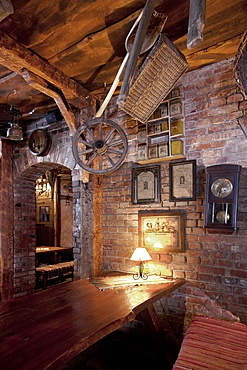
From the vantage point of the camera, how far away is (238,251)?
2545 millimetres

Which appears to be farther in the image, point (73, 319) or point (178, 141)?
point (178, 141)

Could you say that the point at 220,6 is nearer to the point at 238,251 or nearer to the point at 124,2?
the point at 124,2

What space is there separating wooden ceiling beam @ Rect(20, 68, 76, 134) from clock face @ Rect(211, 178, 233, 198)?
1.84m

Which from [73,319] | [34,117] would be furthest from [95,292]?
[34,117]

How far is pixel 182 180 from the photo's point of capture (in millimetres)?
2898

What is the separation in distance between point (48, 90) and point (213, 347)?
2825 mm

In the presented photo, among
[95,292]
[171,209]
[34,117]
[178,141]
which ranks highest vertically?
[34,117]

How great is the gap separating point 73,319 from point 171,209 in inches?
63.7

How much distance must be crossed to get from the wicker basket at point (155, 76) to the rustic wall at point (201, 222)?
2.08 feet

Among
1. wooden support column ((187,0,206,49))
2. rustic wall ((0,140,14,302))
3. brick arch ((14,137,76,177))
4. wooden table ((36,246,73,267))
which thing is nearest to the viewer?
wooden support column ((187,0,206,49))

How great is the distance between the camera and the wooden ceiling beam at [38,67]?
2.32 meters

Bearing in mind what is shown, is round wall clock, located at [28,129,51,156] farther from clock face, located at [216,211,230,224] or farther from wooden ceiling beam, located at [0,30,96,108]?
clock face, located at [216,211,230,224]

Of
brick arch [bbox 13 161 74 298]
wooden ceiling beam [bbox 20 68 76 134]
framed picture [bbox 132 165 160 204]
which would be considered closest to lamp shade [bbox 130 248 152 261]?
framed picture [bbox 132 165 160 204]

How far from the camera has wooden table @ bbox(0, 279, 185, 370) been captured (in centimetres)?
137
